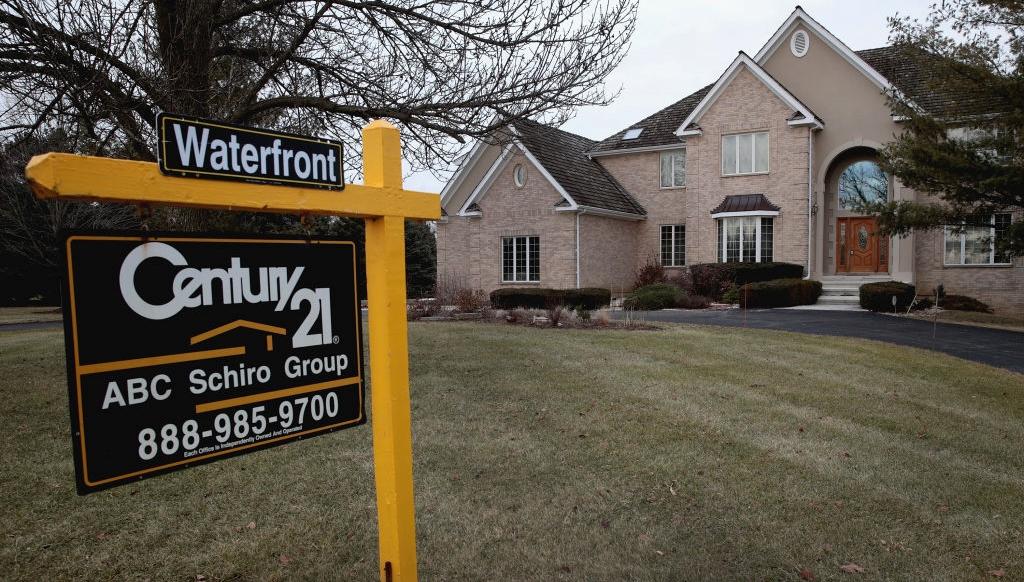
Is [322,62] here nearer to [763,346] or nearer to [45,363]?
[45,363]

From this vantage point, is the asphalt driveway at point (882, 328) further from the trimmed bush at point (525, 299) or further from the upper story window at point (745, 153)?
the upper story window at point (745, 153)

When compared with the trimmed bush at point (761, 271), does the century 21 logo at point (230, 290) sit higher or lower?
higher

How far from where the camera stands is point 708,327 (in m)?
15.5

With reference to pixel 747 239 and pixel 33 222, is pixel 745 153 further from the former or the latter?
pixel 33 222

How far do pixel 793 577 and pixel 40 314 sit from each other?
28788 mm

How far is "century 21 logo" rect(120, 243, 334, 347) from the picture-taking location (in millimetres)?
2146

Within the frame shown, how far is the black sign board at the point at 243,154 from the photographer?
2.15 m

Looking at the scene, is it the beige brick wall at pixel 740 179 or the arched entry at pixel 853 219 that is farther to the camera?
the arched entry at pixel 853 219

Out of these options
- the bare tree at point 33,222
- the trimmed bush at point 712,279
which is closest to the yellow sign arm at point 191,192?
the bare tree at point 33,222

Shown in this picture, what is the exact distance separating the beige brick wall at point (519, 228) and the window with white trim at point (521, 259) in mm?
218

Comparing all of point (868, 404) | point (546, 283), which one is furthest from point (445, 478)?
point (546, 283)

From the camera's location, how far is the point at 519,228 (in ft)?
89.1

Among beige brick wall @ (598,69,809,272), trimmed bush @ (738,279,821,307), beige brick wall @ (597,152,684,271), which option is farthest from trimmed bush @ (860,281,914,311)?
beige brick wall @ (597,152,684,271)

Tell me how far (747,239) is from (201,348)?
2624cm
